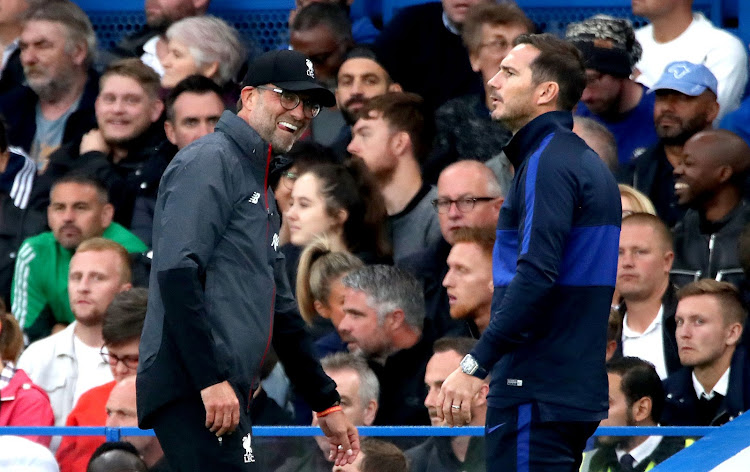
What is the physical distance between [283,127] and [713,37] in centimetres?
414

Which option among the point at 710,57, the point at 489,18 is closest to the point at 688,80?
the point at 710,57

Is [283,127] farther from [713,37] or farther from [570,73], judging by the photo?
[713,37]

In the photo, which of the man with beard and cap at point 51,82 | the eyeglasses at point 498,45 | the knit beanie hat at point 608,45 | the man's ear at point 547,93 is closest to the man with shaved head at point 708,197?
the knit beanie hat at point 608,45

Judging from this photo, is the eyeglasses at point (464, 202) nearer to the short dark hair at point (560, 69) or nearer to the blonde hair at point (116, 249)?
the blonde hair at point (116, 249)

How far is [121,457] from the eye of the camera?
18.6 ft

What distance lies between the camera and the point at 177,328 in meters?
4.16

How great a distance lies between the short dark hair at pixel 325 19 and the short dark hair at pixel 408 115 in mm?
869

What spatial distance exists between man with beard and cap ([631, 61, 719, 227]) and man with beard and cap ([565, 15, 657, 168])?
21 cm

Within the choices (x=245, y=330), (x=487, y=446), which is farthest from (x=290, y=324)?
(x=487, y=446)

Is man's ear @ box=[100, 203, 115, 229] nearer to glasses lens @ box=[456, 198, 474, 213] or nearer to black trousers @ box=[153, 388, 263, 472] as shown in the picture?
glasses lens @ box=[456, 198, 474, 213]

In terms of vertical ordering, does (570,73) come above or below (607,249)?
above

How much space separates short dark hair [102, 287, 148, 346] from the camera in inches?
266

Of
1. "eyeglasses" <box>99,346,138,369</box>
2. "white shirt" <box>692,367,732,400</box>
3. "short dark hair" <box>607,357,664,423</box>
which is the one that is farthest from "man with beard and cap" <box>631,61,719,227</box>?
"eyeglasses" <box>99,346,138,369</box>

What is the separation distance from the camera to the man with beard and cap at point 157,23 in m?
9.56
